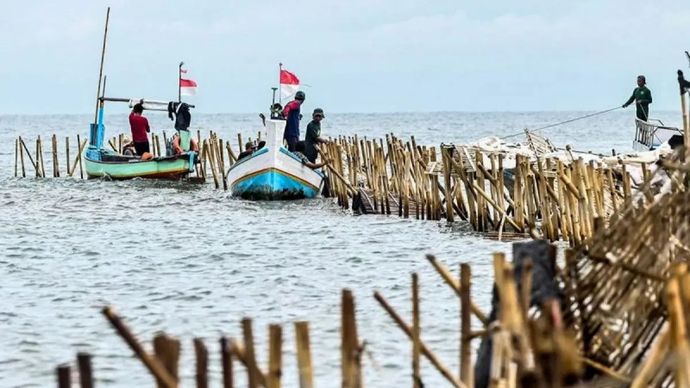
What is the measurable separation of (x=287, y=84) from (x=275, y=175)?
2.53 m

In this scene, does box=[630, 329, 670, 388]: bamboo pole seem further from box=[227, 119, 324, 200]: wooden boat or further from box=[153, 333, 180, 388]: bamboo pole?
box=[227, 119, 324, 200]: wooden boat

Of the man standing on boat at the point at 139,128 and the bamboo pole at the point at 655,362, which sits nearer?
the bamboo pole at the point at 655,362

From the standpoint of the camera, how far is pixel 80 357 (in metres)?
5.05

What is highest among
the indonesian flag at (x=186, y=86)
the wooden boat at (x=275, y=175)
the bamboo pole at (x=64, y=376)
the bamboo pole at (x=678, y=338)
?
the indonesian flag at (x=186, y=86)

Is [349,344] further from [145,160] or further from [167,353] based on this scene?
[145,160]

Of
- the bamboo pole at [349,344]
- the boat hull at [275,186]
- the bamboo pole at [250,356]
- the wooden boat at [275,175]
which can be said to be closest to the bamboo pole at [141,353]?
the bamboo pole at [250,356]

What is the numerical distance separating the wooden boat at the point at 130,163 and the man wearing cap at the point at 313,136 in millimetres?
4998

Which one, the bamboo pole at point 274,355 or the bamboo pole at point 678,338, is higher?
the bamboo pole at point 678,338

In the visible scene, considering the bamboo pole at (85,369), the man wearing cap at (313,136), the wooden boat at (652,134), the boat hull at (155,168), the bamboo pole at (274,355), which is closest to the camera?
the bamboo pole at (85,369)

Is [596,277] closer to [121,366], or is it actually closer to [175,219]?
[121,366]

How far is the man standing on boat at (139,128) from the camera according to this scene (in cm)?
3073

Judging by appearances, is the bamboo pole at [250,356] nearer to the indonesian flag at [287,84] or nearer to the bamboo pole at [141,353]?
the bamboo pole at [141,353]

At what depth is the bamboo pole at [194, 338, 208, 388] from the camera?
5.39 metres

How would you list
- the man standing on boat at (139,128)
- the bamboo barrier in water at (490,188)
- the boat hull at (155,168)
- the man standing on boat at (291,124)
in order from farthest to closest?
the boat hull at (155,168), the man standing on boat at (139,128), the man standing on boat at (291,124), the bamboo barrier in water at (490,188)
